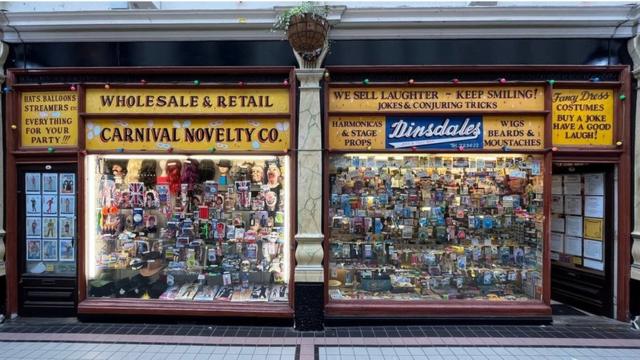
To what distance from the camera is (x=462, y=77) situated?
16.9 ft

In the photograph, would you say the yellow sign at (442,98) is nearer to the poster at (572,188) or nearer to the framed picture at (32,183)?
the poster at (572,188)

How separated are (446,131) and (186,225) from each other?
4028mm

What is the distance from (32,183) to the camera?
17.5 ft

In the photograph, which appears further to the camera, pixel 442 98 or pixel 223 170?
pixel 223 170

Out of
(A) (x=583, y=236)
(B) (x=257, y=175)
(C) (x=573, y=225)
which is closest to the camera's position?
(B) (x=257, y=175)

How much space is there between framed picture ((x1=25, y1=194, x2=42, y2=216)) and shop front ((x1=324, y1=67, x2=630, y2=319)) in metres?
4.19

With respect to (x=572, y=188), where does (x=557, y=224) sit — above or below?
below

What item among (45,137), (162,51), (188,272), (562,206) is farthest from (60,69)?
(562,206)

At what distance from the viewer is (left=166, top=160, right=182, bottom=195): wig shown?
17.7 ft

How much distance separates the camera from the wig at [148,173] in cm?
541

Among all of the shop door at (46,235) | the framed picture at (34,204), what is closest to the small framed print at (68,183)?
the shop door at (46,235)

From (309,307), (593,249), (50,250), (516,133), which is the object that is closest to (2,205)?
(50,250)

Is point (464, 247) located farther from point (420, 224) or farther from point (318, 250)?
point (318, 250)

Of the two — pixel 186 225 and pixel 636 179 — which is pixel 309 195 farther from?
pixel 636 179
